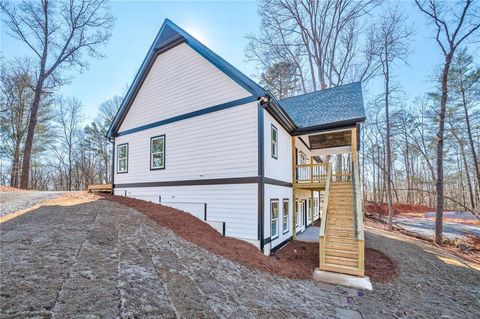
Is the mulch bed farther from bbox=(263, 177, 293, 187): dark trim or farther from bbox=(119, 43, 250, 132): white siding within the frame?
bbox=(119, 43, 250, 132): white siding

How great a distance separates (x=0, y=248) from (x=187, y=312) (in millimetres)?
3455

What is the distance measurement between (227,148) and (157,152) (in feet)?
13.9

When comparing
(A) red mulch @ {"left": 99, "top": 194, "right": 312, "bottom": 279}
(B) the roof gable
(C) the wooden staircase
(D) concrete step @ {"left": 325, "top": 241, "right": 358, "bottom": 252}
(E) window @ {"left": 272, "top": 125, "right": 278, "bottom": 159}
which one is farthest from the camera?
(E) window @ {"left": 272, "top": 125, "right": 278, "bottom": 159}

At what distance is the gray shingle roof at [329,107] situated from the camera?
1005 centimetres

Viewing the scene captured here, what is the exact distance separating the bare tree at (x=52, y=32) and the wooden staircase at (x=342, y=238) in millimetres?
19319

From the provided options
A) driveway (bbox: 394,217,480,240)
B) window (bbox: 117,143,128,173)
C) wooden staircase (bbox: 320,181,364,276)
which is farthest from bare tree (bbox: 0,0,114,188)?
driveway (bbox: 394,217,480,240)

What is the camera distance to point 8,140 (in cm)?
1984

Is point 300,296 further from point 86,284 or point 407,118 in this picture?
point 407,118

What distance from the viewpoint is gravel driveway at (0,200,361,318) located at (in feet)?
8.80

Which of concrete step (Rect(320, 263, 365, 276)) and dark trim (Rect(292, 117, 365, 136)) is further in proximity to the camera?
dark trim (Rect(292, 117, 365, 136))

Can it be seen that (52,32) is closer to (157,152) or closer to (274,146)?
(157,152)

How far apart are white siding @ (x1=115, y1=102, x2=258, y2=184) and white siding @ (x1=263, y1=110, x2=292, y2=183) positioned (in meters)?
0.61

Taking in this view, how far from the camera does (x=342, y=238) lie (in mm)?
7570

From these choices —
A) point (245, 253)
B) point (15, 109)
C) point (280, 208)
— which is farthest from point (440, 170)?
point (15, 109)
